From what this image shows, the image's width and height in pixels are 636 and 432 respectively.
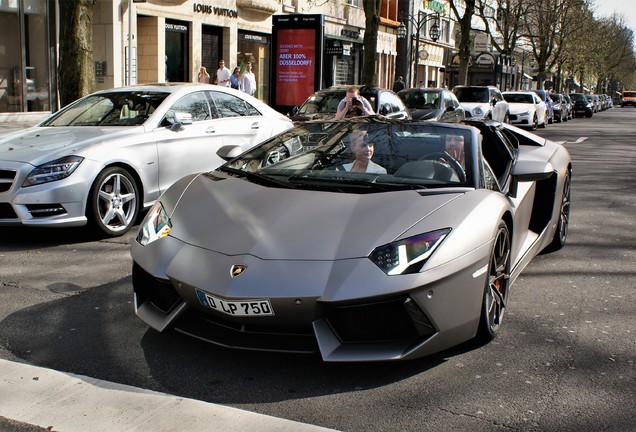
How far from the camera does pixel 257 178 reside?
4.86 meters

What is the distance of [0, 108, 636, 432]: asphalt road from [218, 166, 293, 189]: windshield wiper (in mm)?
1041

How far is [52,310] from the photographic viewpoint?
16.7 ft

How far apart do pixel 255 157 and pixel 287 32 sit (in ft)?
59.6

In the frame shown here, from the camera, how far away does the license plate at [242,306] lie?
12.2ft

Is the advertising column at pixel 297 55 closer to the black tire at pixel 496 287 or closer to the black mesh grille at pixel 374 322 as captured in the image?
the black tire at pixel 496 287

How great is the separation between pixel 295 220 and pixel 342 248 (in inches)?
15.1

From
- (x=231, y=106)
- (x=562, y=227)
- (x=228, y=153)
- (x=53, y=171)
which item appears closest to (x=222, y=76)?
(x=231, y=106)

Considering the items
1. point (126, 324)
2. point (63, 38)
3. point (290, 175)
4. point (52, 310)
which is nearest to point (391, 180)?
point (290, 175)

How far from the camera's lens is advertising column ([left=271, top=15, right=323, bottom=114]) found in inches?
877

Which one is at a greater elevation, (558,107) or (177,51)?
(177,51)

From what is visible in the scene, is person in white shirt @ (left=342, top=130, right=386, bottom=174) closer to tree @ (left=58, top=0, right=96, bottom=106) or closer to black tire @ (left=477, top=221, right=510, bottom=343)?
black tire @ (left=477, top=221, right=510, bottom=343)

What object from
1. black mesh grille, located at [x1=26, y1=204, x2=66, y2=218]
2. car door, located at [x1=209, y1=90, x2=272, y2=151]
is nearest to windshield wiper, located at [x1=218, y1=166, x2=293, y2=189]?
black mesh grille, located at [x1=26, y1=204, x2=66, y2=218]

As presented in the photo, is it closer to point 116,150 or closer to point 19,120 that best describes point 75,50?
point 116,150

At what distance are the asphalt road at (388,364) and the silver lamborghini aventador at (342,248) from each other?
0.68ft
